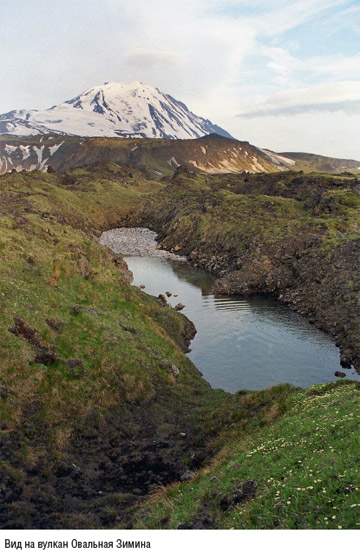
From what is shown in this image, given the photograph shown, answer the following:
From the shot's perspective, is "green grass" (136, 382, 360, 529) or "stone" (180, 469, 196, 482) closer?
"green grass" (136, 382, 360, 529)

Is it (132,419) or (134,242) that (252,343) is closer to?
(132,419)

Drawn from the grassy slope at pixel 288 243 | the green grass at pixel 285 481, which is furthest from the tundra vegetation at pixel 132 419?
the grassy slope at pixel 288 243

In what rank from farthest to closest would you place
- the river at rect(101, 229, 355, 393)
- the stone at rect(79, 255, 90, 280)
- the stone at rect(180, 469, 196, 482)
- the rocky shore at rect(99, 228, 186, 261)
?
the rocky shore at rect(99, 228, 186, 261) < the river at rect(101, 229, 355, 393) < the stone at rect(79, 255, 90, 280) < the stone at rect(180, 469, 196, 482)

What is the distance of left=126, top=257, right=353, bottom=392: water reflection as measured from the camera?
40.8 m

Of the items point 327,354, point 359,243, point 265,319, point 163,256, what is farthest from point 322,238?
point 163,256

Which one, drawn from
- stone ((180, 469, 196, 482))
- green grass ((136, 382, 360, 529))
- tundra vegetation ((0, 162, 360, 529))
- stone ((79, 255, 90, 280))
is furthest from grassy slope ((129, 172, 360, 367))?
stone ((79, 255, 90, 280))

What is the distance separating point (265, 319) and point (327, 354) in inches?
511

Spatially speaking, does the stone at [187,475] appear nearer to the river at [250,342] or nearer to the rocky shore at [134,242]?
the river at [250,342]

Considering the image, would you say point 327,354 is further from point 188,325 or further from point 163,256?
point 163,256

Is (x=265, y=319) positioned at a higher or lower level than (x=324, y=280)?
lower

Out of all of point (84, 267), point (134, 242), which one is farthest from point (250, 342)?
point (134, 242)

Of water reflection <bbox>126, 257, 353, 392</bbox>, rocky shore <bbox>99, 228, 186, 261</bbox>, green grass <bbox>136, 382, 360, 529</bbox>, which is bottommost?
water reflection <bbox>126, 257, 353, 392</bbox>

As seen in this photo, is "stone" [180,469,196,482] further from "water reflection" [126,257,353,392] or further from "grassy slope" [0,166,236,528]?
"water reflection" [126,257,353,392]

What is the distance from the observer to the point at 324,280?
60969 millimetres
